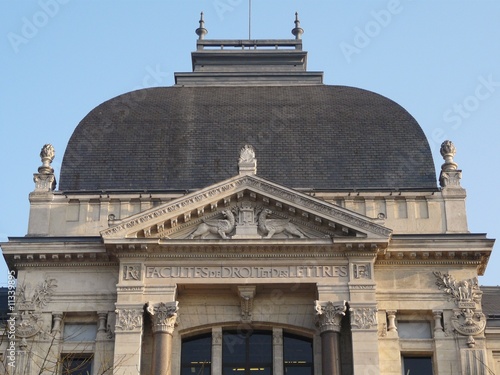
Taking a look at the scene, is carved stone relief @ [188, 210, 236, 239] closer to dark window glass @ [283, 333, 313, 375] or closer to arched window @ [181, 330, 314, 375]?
arched window @ [181, 330, 314, 375]

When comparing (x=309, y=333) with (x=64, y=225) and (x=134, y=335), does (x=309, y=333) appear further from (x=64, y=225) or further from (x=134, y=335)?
(x=64, y=225)

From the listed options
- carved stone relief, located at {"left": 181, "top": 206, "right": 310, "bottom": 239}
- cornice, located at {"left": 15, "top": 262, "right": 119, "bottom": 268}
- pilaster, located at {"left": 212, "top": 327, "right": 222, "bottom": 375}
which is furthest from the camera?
cornice, located at {"left": 15, "top": 262, "right": 119, "bottom": 268}

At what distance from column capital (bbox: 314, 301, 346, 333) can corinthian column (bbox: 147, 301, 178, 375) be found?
5.18 metres

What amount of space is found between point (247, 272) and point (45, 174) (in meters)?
9.42

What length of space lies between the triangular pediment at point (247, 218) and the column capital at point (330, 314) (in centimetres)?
253

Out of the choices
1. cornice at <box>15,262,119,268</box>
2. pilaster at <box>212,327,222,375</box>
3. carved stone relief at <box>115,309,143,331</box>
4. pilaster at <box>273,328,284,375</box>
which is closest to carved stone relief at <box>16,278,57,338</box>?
cornice at <box>15,262,119,268</box>

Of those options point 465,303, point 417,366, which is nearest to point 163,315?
point 417,366

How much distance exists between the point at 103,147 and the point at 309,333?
12.4 metres

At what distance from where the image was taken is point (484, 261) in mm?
42875

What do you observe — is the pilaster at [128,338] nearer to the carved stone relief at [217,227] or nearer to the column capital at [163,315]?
the column capital at [163,315]

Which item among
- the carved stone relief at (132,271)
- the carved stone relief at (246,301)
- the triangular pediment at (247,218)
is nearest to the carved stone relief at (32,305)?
the carved stone relief at (132,271)

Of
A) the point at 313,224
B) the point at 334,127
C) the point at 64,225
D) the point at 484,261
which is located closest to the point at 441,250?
the point at 484,261

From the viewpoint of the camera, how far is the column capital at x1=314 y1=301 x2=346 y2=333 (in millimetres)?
40109

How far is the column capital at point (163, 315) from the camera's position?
40.2 meters
